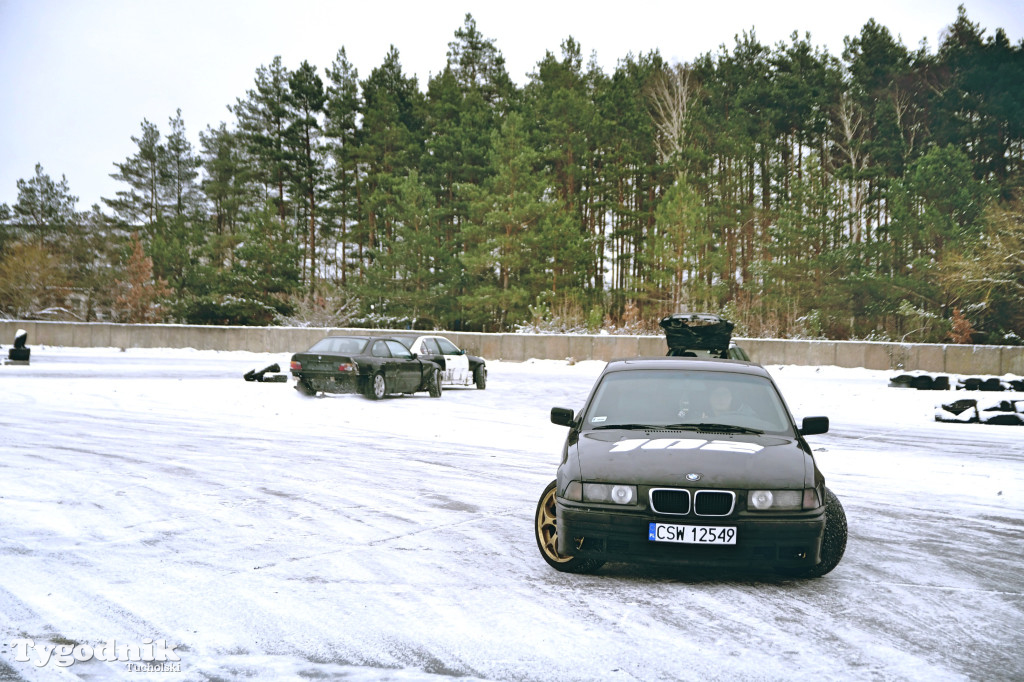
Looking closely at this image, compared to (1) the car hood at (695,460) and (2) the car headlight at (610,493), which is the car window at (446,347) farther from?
(2) the car headlight at (610,493)

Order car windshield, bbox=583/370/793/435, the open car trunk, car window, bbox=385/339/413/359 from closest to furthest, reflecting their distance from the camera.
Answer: car windshield, bbox=583/370/793/435 < the open car trunk < car window, bbox=385/339/413/359

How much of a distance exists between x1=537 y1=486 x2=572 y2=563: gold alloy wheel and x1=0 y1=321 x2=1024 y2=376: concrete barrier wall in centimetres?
2878

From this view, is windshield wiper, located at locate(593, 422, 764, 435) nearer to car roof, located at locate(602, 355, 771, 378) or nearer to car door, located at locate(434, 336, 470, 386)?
car roof, located at locate(602, 355, 771, 378)

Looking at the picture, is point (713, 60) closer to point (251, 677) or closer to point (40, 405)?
point (40, 405)

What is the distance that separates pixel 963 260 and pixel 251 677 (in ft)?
133

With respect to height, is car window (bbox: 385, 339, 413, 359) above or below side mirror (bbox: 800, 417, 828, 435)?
above

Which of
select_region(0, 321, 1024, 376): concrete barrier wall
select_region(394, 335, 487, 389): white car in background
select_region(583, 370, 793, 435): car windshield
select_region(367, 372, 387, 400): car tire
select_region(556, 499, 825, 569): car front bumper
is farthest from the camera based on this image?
select_region(0, 321, 1024, 376): concrete barrier wall

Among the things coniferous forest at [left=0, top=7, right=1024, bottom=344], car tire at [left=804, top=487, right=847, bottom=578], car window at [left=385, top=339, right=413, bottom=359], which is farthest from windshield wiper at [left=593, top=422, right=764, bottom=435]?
coniferous forest at [left=0, top=7, right=1024, bottom=344]

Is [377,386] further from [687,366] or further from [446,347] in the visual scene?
[687,366]

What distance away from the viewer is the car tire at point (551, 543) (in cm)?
609

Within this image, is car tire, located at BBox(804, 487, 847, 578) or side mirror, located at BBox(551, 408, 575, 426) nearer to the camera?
car tire, located at BBox(804, 487, 847, 578)

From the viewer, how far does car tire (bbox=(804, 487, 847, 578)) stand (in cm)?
593

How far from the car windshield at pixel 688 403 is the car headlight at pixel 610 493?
2.89 ft

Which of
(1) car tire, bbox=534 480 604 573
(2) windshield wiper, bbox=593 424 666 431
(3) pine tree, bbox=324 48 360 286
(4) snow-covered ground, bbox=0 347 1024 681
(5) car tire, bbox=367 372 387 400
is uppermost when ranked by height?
(3) pine tree, bbox=324 48 360 286
